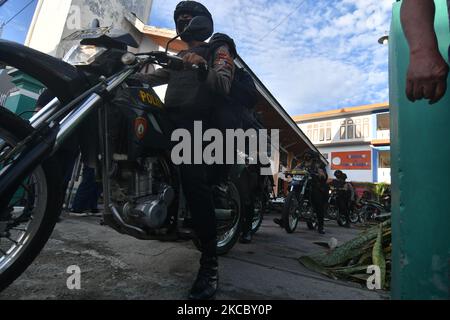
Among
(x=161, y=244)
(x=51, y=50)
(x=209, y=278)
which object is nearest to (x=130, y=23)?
(x=51, y=50)

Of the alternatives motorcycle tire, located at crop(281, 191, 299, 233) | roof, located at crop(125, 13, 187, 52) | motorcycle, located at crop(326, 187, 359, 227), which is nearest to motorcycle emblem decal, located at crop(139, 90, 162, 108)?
motorcycle tire, located at crop(281, 191, 299, 233)

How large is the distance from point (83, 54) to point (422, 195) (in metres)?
1.83

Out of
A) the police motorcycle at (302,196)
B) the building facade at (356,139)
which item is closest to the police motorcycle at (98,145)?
the police motorcycle at (302,196)

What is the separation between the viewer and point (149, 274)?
1926 millimetres

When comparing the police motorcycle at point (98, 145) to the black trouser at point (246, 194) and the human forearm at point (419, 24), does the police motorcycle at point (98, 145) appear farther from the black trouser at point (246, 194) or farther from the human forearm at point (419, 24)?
the human forearm at point (419, 24)

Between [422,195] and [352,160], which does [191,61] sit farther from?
[352,160]

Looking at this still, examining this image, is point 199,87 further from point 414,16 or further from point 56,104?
point 414,16

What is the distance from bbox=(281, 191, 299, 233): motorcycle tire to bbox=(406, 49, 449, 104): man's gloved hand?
401 cm

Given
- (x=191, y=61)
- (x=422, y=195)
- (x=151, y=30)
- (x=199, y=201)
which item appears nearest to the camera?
(x=422, y=195)

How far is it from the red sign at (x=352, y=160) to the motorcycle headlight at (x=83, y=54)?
94.8 ft

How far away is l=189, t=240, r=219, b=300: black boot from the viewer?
1.58 metres

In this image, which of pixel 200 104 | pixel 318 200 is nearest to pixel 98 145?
pixel 200 104

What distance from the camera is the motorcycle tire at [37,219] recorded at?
1274mm
